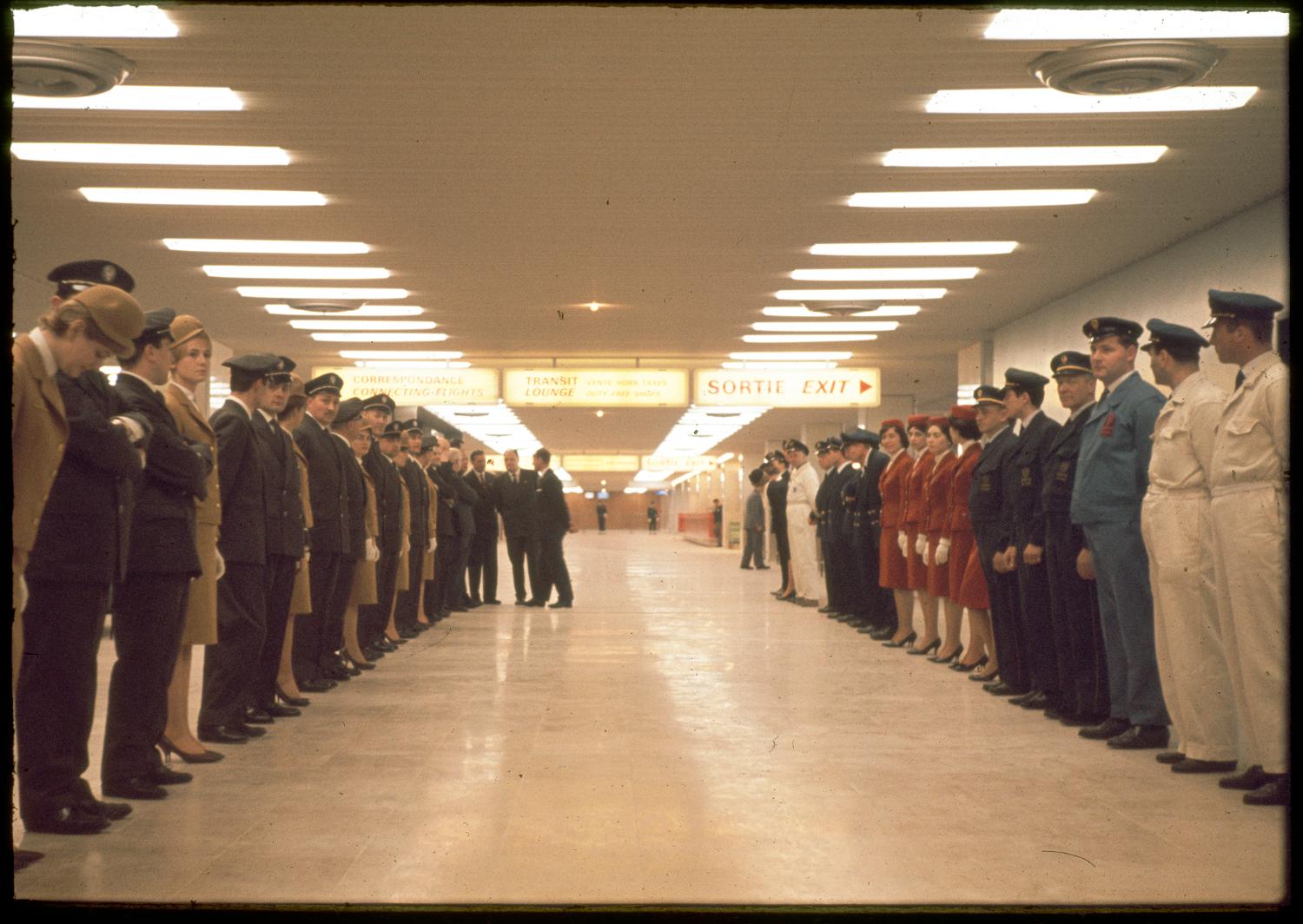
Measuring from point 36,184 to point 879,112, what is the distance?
225 inches

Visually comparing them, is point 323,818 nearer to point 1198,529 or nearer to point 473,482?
point 1198,529

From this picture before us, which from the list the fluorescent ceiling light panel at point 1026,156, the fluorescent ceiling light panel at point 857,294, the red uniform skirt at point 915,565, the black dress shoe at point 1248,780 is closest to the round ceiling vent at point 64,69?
the fluorescent ceiling light panel at point 1026,156

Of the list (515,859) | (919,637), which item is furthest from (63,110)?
(919,637)

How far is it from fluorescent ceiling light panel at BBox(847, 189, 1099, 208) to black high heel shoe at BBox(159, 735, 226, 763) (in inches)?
226

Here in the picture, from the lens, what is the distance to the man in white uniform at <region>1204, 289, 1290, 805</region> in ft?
16.7

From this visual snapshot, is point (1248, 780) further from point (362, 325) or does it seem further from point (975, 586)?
point (362, 325)

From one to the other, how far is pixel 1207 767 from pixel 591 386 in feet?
41.7

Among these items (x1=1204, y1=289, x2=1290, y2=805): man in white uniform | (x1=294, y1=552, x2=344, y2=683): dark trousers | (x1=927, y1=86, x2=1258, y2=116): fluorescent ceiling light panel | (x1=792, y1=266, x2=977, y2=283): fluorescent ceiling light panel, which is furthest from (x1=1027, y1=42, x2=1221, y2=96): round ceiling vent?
(x1=792, y1=266, x2=977, y2=283): fluorescent ceiling light panel

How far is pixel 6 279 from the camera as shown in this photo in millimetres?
3441

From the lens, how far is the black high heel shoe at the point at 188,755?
18.9 ft

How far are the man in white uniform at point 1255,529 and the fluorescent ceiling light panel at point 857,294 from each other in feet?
26.4

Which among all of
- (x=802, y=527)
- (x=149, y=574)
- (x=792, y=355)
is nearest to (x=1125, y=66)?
(x=149, y=574)

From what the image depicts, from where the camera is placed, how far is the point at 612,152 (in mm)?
8039

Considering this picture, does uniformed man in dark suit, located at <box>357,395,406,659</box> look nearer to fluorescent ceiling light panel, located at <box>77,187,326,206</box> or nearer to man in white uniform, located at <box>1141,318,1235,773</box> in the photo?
fluorescent ceiling light panel, located at <box>77,187,326,206</box>
